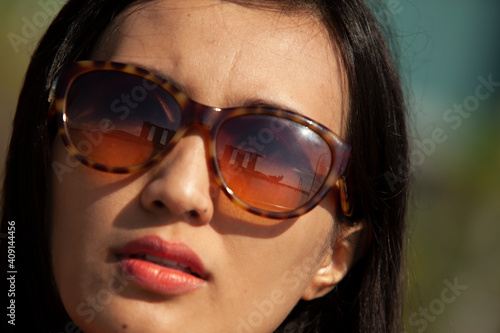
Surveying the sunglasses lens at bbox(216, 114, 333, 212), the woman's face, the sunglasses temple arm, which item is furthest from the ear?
the sunglasses temple arm

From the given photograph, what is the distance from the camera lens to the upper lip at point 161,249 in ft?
5.16

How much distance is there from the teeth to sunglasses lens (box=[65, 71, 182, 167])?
0.28 m

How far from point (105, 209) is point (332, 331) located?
123 centimetres

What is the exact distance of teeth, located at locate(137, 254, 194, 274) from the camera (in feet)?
5.25

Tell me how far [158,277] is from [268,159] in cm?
49

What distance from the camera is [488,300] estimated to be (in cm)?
423

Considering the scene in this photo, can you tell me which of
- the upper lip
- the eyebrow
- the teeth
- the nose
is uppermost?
the eyebrow

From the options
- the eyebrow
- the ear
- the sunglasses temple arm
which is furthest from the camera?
the ear

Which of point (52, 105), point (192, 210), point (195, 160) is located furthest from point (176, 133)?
point (52, 105)

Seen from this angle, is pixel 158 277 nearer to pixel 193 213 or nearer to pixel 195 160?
pixel 193 213

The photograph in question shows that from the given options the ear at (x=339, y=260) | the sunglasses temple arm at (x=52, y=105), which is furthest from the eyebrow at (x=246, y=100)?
the ear at (x=339, y=260)

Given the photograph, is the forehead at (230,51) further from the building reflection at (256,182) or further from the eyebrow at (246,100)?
the building reflection at (256,182)

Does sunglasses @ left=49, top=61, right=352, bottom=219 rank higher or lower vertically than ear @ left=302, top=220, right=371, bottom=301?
higher

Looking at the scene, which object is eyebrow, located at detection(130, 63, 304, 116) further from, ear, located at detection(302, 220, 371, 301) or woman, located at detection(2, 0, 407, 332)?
ear, located at detection(302, 220, 371, 301)
